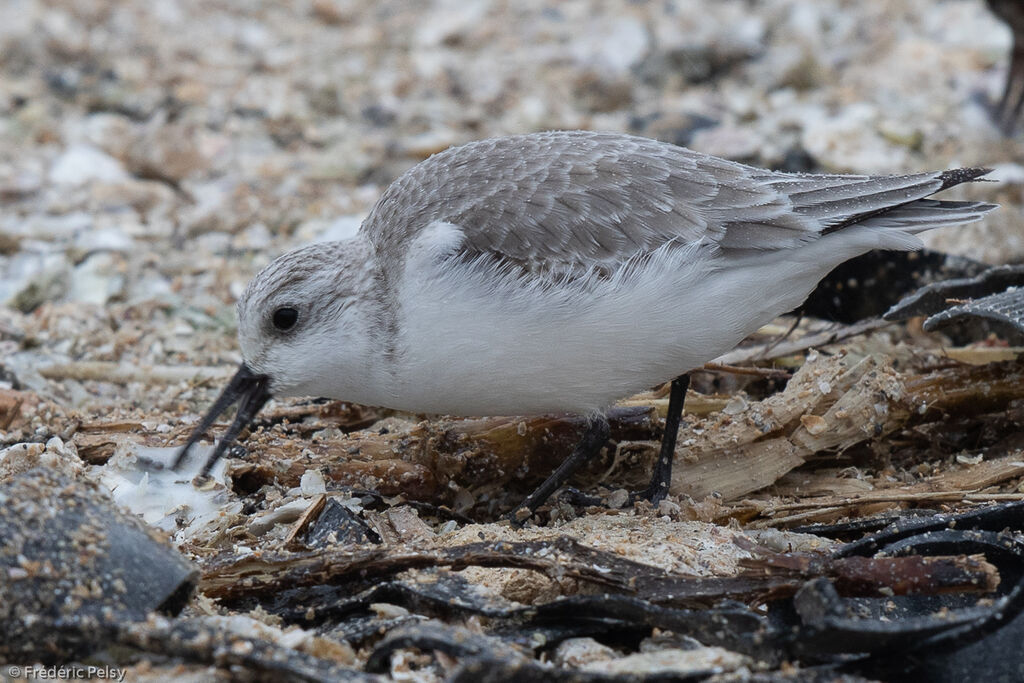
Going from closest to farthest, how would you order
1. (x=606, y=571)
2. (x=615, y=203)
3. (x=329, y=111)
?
(x=606, y=571), (x=615, y=203), (x=329, y=111)

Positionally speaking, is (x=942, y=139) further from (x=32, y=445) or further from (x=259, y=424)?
(x=32, y=445)

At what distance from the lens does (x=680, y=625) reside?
2645 millimetres

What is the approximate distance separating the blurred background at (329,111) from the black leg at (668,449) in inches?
75.8

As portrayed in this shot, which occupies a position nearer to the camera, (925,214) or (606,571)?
(606,571)

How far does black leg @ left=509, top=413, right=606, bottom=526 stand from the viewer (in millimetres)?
3723

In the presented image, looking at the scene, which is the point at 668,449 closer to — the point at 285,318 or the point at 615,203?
the point at 615,203

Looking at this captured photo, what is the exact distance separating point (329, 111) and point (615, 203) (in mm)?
4424

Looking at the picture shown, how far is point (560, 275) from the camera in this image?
3.51 m

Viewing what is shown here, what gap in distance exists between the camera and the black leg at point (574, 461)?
3.72m

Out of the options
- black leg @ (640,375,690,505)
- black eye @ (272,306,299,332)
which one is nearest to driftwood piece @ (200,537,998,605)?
black leg @ (640,375,690,505)

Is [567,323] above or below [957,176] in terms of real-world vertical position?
below

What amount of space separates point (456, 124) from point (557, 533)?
4594 millimetres

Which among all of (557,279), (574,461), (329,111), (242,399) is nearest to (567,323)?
(557,279)

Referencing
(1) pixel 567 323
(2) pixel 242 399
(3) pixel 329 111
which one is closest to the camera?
(1) pixel 567 323
